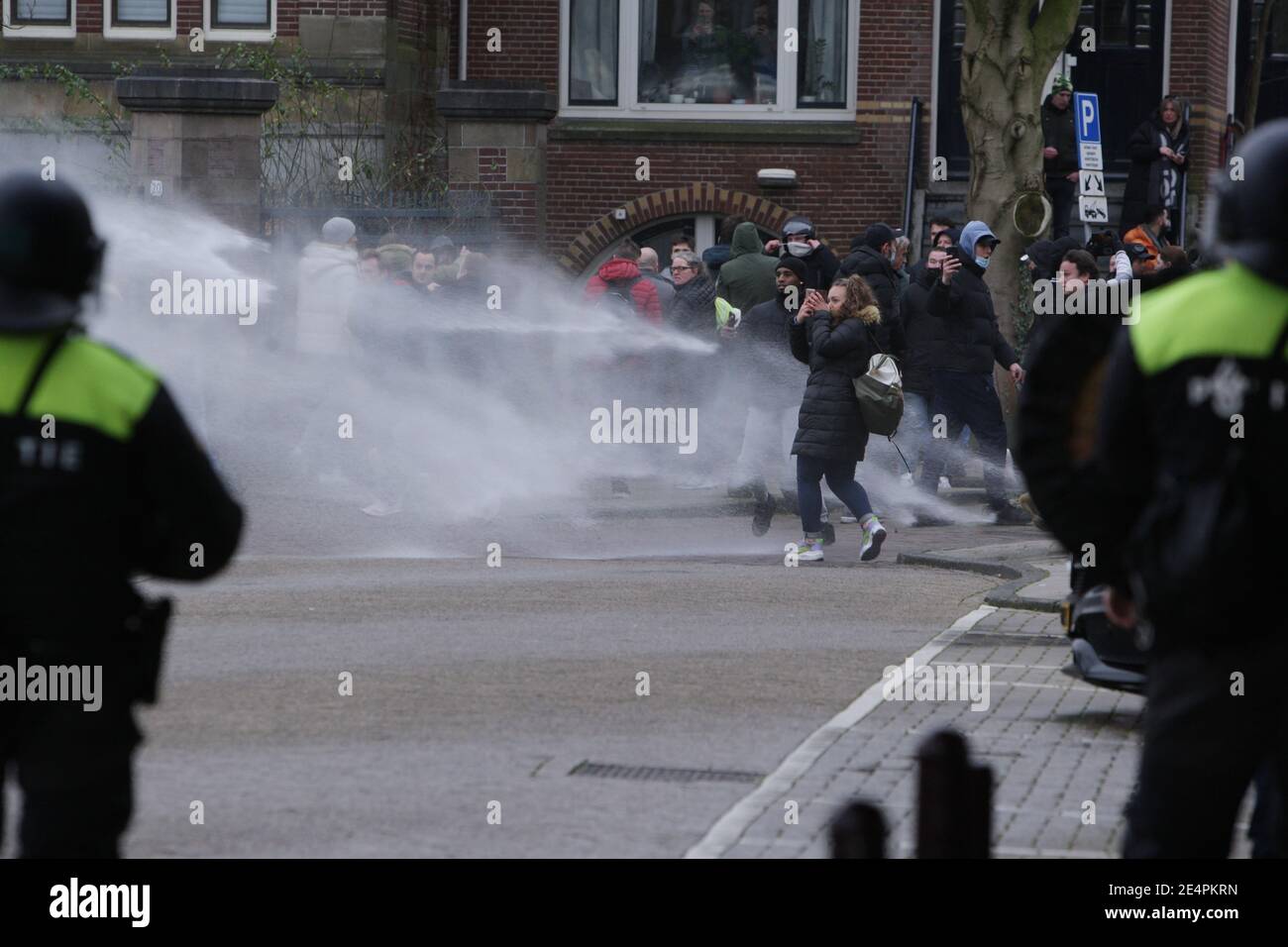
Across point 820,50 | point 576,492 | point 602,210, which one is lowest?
point 576,492

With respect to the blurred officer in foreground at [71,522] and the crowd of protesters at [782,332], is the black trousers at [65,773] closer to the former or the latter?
the blurred officer in foreground at [71,522]

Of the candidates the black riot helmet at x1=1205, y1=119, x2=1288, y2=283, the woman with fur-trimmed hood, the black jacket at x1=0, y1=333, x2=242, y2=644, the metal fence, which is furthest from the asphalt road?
the woman with fur-trimmed hood

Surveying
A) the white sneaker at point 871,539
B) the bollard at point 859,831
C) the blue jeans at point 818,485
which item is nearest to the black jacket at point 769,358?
the blue jeans at point 818,485

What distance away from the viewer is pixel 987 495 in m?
16.9

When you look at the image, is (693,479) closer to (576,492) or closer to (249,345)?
(576,492)

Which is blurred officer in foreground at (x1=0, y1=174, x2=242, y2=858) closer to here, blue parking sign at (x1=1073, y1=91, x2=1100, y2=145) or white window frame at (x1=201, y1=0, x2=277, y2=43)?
blue parking sign at (x1=1073, y1=91, x2=1100, y2=145)

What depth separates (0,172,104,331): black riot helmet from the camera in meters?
4.28

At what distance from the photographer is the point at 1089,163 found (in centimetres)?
2009

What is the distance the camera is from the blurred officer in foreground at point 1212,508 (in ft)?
13.9

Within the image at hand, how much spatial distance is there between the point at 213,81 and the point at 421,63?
20.3ft

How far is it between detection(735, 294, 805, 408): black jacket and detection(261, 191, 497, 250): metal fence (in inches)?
164

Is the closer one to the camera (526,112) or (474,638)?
(474,638)
